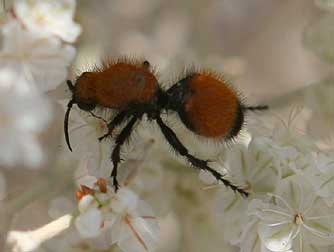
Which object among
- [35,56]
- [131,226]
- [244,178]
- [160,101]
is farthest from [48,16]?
[244,178]

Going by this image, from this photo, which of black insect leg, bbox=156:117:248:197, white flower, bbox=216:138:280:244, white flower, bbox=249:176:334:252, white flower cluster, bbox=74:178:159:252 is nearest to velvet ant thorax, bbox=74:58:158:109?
black insect leg, bbox=156:117:248:197

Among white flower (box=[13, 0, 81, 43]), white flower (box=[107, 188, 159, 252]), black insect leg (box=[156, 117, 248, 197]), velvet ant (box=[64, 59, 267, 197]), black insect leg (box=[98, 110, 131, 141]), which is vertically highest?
white flower (box=[13, 0, 81, 43])

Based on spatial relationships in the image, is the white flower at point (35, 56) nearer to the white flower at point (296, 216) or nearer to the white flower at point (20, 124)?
the white flower at point (20, 124)

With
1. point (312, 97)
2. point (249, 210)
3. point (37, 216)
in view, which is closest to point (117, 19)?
point (312, 97)

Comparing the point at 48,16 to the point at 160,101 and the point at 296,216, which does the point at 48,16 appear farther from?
the point at 296,216

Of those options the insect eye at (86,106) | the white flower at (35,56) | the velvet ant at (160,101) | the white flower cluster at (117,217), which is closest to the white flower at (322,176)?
the velvet ant at (160,101)

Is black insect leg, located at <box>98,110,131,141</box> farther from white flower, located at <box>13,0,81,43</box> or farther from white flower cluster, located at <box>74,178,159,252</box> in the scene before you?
white flower, located at <box>13,0,81,43</box>
